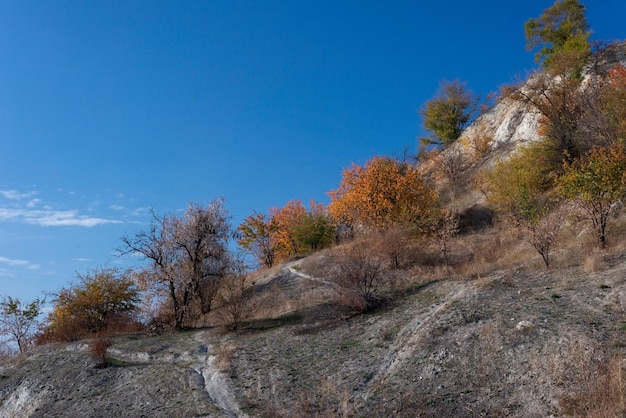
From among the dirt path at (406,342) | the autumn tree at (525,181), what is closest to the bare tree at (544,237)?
the dirt path at (406,342)

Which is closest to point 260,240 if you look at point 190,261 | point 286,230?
point 286,230

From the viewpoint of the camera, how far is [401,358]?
42.0ft

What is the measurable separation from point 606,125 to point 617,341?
29745 mm

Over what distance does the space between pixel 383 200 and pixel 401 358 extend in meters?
28.5

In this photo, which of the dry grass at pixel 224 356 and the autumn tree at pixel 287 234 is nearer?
the dry grass at pixel 224 356

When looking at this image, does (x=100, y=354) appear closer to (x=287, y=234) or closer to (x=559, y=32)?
(x=287, y=234)

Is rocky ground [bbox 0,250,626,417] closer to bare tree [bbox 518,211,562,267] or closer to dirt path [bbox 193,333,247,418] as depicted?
dirt path [bbox 193,333,247,418]

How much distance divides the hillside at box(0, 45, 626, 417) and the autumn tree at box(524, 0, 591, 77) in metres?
34.8

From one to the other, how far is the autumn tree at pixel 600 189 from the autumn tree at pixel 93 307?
28360 millimetres

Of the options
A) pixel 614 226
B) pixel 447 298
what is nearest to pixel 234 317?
pixel 447 298

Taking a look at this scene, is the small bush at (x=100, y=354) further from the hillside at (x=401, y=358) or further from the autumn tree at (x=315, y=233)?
the autumn tree at (x=315, y=233)

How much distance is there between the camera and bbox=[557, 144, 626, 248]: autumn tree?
2134 centimetres

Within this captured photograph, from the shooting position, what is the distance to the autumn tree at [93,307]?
31.1 m

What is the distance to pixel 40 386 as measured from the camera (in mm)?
17891
